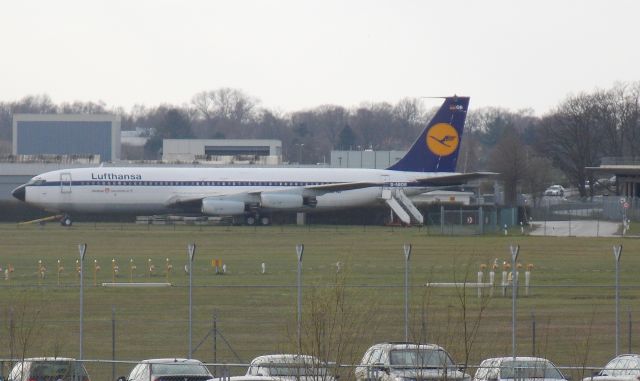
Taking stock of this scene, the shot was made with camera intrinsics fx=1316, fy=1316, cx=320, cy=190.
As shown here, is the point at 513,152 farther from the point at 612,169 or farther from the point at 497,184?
the point at 612,169

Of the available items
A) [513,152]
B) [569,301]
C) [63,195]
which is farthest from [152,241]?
[513,152]

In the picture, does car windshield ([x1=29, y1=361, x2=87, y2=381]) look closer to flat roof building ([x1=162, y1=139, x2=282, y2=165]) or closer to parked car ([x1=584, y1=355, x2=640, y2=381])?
parked car ([x1=584, y1=355, x2=640, y2=381])

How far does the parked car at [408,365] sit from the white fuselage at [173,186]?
53.3 meters

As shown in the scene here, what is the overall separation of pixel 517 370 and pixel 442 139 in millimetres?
58303

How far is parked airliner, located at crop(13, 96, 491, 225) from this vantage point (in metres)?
72.9

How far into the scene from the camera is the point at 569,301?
110ft

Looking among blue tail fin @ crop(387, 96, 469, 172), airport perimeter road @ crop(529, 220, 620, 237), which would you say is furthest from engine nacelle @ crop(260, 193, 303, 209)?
airport perimeter road @ crop(529, 220, 620, 237)

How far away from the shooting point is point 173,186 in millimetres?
74500

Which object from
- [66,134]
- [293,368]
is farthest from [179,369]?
[66,134]

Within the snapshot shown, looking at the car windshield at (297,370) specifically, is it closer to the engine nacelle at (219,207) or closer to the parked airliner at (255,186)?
the parked airliner at (255,186)

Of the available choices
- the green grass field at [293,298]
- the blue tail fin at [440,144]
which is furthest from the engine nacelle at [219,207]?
the green grass field at [293,298]

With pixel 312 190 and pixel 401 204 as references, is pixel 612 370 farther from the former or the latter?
pixel 401 204

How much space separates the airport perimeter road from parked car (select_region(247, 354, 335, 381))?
4687 cm

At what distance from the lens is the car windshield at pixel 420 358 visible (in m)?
18.0
